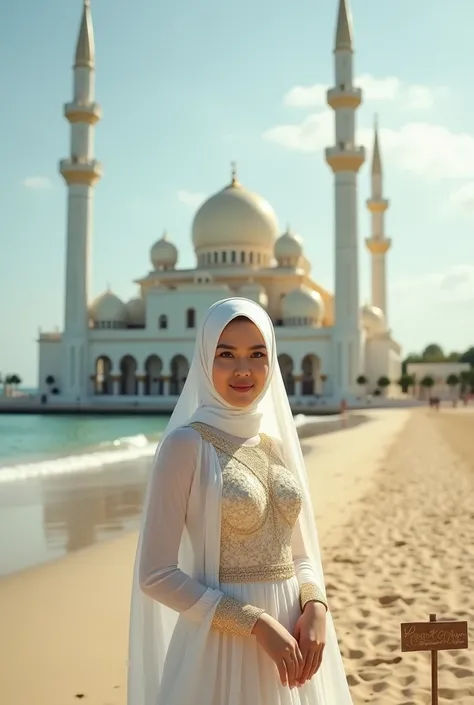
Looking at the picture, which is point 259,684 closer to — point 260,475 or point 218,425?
point 260,475

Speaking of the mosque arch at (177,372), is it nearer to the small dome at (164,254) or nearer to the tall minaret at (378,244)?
the small dome at (164,254)

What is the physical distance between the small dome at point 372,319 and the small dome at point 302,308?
A: 307 centimetres

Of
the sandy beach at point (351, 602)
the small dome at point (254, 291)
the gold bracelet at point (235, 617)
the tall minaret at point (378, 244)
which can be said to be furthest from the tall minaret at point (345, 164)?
the gold bracelet at point (235, 617)

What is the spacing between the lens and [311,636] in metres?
2.00

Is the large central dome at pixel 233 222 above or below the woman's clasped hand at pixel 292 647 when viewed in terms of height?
above

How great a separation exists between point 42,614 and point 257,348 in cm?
309

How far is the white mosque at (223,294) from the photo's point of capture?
1526 inches

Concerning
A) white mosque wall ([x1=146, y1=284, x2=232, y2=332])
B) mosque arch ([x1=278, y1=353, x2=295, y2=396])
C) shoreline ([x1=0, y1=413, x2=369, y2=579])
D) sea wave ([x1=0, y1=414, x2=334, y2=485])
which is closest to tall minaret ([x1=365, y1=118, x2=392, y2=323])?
mosque arch ([x1=278, y1=353, x2=295, y2=396])

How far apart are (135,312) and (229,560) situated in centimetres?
4604

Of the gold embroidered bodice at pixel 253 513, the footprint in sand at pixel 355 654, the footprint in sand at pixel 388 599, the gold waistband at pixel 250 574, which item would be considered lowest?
the footprint in sand at pixel 355 654

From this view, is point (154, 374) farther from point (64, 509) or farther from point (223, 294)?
point (64, 509)

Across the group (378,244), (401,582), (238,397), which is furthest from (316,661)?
(378,244)

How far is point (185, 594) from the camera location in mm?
1956

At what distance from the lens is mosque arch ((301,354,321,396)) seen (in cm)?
4369
